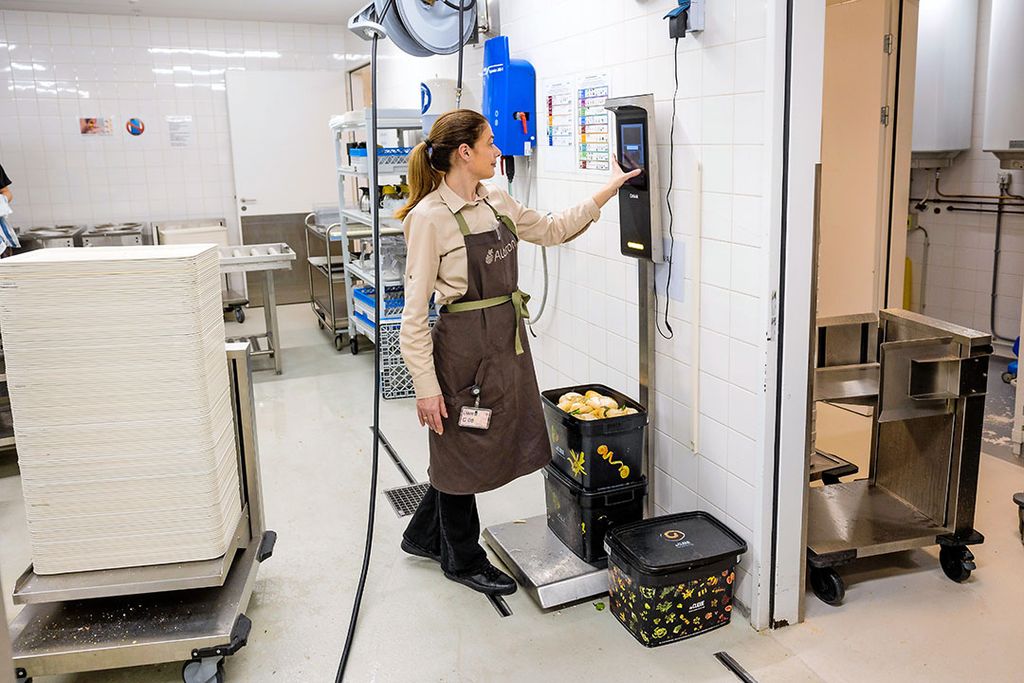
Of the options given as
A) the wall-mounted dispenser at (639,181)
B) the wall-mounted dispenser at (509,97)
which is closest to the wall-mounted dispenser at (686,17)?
the wall-mounted dispenser at (639,181)

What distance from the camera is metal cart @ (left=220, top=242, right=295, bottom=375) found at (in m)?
5.44

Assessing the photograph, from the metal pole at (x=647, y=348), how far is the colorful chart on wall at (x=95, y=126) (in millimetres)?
6252

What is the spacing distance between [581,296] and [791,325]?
51.7 inches

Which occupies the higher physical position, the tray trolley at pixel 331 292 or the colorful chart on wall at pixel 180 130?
the colorful chart on wall at pixel 180 130

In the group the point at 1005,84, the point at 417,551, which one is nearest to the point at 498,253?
the point at 417,551

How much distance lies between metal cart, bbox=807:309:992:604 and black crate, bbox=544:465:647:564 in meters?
0.60

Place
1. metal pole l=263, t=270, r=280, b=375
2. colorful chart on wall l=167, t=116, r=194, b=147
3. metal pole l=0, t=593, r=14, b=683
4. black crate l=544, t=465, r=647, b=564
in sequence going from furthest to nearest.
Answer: colorful chart on wall l=167, t=116, r=194, b=147 < metal pole l=263, t=270, r=280, b=375 < black crate l=544, t=465, r=647, b=564 < metal pole l=0, t=593, r=14, b=683

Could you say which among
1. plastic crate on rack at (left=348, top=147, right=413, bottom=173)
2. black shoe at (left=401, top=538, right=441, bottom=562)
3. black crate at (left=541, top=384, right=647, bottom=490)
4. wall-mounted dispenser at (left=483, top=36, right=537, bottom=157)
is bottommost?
black shoe at (left=401, top=538, right=441, bottom=562)

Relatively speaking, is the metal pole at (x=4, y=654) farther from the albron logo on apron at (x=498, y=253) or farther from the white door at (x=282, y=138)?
the white door at (x=282, y=138)

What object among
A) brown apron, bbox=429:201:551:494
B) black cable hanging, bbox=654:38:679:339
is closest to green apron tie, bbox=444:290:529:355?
brown apron, bbox=429:201:551:494

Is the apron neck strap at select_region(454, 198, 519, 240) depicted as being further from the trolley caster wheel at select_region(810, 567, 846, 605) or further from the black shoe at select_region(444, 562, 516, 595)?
the trolley caster wheel at select_region(810, 567, 846, 605)

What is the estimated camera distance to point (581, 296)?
3.66 meters

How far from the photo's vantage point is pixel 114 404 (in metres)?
2.33

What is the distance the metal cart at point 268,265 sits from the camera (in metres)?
5.44
